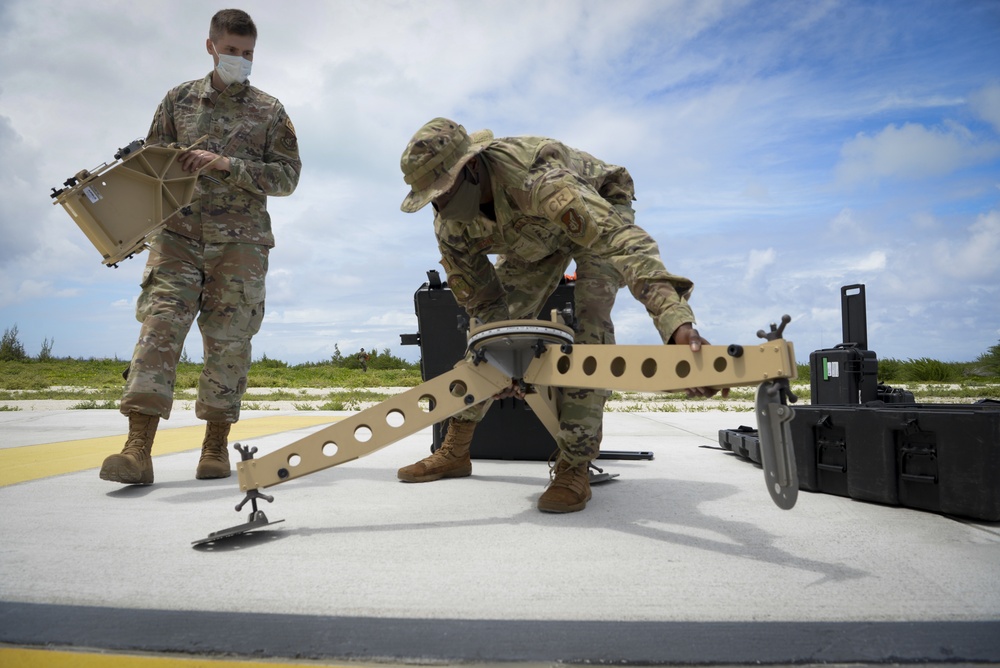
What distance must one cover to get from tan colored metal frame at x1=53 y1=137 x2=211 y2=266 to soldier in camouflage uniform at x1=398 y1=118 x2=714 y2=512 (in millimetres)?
1239

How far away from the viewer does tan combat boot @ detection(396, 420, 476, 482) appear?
3.11 m

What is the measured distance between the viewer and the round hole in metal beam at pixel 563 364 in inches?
77.5

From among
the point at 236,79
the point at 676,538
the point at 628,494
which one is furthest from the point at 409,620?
the point at 236,79

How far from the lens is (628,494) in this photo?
273 cm

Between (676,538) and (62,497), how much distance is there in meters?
2.40

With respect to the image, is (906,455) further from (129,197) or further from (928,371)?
(928,371)

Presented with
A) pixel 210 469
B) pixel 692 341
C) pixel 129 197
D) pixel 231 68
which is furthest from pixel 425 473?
pixel 231 68

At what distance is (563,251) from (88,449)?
3.34 metres

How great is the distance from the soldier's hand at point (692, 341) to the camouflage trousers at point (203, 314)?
7.22 feet

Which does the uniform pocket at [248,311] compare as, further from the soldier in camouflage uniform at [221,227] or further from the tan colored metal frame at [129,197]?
the tan colored metal frame at [129,197]

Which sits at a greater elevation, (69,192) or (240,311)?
(69,192)

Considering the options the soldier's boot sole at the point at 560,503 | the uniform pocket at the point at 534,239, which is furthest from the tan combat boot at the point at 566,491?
the uniform pocket at the point at 534,239

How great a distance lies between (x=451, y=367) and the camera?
12.3 ft

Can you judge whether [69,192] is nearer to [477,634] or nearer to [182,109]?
[182,109]
